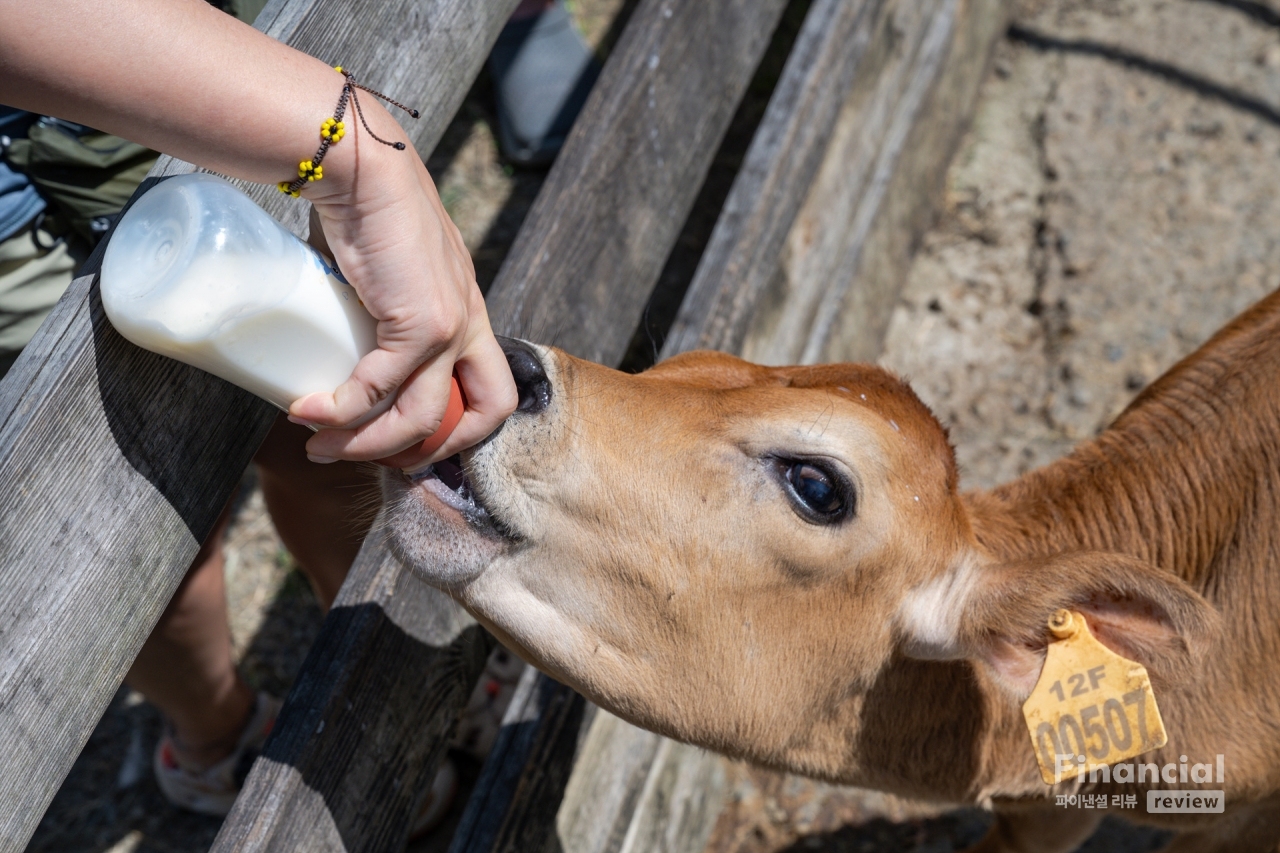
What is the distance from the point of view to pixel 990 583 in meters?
1.98

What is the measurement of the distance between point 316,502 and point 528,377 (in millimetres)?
816

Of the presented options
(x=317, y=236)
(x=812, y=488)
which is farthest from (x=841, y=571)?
(x=317, y=236)

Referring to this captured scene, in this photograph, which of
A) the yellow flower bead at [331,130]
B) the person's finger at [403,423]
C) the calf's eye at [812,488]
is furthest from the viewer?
the calf's eye at [812,488]

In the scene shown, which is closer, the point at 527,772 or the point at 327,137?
the point at 327,137

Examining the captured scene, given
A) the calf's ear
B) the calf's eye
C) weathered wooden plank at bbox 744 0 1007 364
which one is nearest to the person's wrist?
the calf's eye

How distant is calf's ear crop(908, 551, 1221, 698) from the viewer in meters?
1.79

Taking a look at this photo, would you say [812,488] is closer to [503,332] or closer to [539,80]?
[503,332]

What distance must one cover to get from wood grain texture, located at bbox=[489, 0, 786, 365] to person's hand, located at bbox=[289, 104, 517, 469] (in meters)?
0.81

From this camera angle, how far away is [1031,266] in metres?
4.46

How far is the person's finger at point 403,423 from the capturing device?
1.48 metres

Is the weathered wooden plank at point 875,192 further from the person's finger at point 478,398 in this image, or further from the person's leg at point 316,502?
the person's finger at point 478,398

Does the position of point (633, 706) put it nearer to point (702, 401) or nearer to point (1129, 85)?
point (702, 401)

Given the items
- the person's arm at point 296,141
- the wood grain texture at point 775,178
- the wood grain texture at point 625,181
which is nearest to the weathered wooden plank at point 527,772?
the wood grain texture at point 625,181

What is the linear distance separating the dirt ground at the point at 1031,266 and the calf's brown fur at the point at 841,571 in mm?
1199
